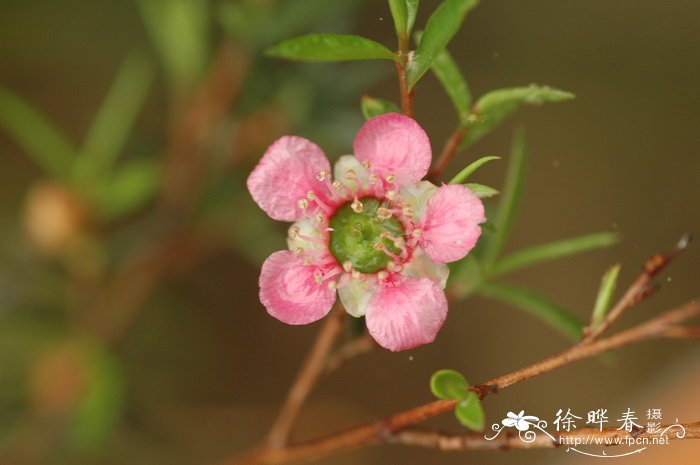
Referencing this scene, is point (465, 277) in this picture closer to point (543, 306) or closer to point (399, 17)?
point (543, 306)

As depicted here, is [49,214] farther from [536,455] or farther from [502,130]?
[536,455]

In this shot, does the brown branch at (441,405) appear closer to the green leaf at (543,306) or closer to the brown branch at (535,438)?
the brown branch at (535,438)

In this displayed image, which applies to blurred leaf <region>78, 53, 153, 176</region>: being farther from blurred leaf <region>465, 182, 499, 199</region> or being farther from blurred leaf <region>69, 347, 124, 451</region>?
blurred leaf <region>465, 182, 499, 199</region>

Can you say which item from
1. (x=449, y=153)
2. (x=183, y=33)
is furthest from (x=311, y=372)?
(x=183, y=33)

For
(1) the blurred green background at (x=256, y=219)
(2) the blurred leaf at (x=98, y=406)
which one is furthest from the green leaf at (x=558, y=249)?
(2) the blurred leaf at (x=98, y=406)

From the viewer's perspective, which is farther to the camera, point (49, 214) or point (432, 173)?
point (49, 214)

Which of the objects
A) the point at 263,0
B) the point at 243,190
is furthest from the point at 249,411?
the point at 263,0

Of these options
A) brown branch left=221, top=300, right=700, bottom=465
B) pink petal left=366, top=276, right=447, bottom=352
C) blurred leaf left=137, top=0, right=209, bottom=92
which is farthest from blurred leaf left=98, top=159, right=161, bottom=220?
pink petal left=366, top=276, right=447, bottom=352
